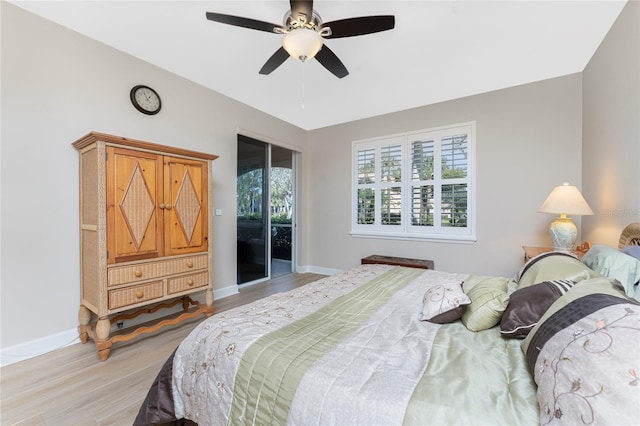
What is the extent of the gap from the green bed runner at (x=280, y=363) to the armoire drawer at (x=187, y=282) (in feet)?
5.85

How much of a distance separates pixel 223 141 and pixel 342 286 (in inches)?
107

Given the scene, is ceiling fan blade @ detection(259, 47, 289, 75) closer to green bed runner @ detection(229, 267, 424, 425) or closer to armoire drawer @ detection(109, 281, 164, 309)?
green bed runner @ detection(229, 267, 424, 425)

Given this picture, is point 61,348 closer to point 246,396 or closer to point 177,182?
point 177,182

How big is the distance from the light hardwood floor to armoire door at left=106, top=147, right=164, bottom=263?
2.61ft

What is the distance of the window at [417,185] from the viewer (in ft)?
12.2

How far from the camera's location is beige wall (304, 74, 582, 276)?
10.3 feet

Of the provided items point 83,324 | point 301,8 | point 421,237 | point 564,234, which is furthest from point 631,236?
point 83,324

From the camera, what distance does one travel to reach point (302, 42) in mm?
1804

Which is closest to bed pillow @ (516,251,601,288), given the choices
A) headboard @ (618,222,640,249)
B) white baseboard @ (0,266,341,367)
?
headboard @ (618,222,640,249)

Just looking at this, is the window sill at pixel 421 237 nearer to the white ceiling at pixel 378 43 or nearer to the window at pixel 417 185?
the window at pixel 417 185

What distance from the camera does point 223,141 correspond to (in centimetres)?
363

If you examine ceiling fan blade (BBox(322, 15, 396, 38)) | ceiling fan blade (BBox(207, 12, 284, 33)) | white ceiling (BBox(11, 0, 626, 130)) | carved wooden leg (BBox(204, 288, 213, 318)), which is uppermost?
white ceiling (BBox(11, 0, 626, 130))

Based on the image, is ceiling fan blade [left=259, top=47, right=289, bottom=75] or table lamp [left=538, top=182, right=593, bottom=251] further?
table lamp [left=538, top=182, right=593, bottom=251]

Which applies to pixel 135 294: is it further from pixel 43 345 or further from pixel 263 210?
pixel 263 210
